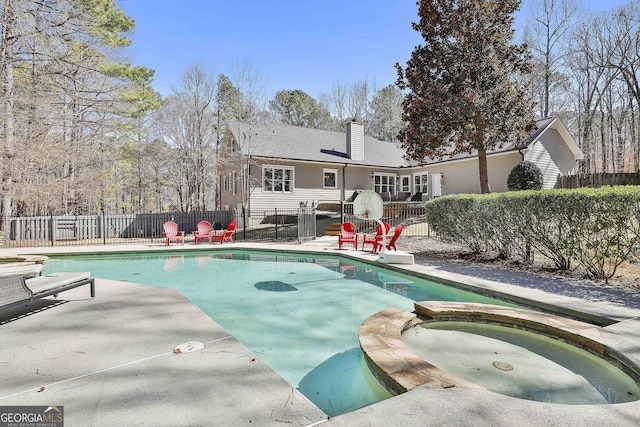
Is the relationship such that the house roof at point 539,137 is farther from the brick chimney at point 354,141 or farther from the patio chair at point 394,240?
the patio chair at point 394,240

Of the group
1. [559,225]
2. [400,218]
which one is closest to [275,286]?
[559,225]

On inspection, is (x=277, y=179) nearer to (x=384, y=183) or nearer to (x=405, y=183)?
(x=384, y=183)

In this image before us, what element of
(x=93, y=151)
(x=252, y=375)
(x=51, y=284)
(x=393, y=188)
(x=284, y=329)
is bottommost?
(x=284, y=329)

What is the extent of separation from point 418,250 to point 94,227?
15.6m

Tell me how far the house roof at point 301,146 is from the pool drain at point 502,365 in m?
16.8

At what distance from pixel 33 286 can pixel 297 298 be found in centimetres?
399

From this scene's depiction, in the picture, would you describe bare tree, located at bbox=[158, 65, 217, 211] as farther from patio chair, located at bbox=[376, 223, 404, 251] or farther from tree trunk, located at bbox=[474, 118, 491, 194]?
tree trunk, located at bbox=[474, 118, 491, 194]

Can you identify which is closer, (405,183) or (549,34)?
(405,183)

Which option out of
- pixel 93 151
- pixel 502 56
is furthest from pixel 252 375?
pixel 93 151

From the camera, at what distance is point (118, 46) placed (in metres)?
18.2

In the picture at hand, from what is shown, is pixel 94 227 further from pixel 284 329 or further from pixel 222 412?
pixel 222 412

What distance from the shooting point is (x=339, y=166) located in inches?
837

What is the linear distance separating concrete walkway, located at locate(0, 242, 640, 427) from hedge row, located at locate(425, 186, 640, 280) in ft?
7.36

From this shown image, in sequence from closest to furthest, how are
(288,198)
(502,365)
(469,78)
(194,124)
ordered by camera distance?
1. (502,365)
2. (469,78)
3. (288,198)
4. (194,124)
